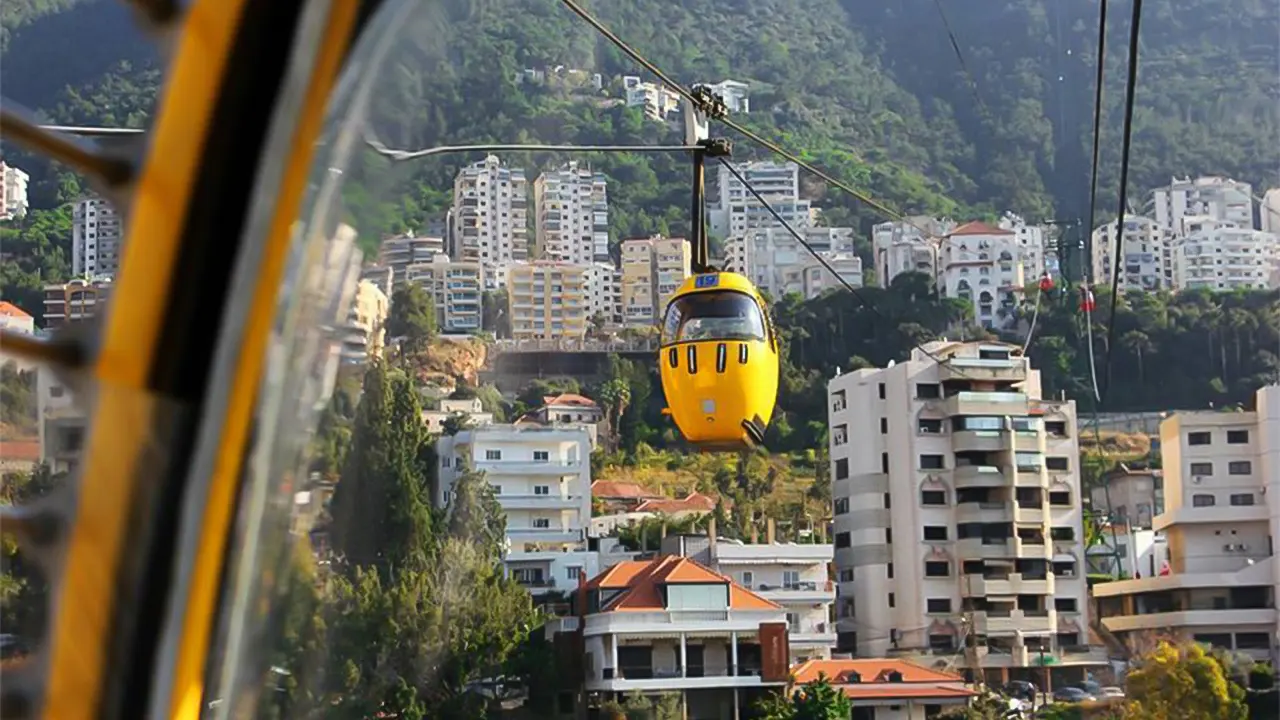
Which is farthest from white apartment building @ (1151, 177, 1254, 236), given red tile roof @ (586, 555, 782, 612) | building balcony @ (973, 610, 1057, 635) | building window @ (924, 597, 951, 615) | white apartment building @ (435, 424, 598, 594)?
red tile roof @ (586, 555, 782, 612)

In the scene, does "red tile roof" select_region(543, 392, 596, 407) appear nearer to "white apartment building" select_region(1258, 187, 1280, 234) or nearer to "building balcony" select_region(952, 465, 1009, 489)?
"building balcony" select_region(952, 465, 1009, 489)

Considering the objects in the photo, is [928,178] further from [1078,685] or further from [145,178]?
[145,178]

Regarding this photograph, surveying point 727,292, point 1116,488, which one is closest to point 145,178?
point 727,292

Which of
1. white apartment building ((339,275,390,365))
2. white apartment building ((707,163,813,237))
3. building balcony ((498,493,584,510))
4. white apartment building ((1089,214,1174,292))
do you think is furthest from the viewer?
white apartment building ((707,163,813,237))

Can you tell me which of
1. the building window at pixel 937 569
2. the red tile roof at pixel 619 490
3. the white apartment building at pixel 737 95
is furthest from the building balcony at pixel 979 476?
the white apartment building at pixel 737 95

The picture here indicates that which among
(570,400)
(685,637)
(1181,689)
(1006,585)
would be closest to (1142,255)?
(1006,585)

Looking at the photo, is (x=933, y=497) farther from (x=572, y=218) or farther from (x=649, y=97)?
(x=649, y=97)

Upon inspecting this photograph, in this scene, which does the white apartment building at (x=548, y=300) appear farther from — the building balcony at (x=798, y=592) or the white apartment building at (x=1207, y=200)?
the white apartment building at (x=1207, y=200)
